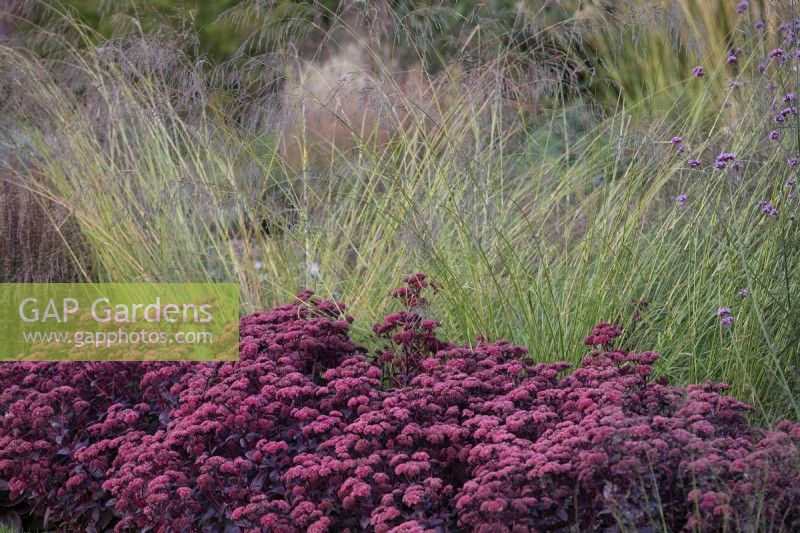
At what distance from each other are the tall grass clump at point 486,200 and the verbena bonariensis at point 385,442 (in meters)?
0.39

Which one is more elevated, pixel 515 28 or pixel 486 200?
pixel 515 28

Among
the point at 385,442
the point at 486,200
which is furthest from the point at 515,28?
the point at 385,442

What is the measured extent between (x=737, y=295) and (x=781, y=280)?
0.60 ft

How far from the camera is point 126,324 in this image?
479 centimetres

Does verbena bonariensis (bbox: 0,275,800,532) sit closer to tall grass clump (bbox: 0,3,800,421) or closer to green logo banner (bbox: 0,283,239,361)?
green logo banner (bbox: 0,283,239,361)

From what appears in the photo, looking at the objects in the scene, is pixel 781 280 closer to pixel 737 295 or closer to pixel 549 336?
pixel 737 295

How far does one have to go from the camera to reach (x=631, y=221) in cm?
430

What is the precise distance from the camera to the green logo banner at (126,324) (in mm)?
4293

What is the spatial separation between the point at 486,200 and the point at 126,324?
179 centimetres

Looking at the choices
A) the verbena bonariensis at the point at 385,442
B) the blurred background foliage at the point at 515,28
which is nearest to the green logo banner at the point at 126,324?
the verbena bonariensis at the point at 385,442

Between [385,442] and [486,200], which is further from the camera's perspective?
[486,200]

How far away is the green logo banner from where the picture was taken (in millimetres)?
4293

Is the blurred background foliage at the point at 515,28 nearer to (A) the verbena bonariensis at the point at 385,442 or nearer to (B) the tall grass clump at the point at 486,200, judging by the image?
(B) the tall grass clump at the point at 486,200

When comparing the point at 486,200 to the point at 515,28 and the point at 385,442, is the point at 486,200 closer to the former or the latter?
the point at 385,442
